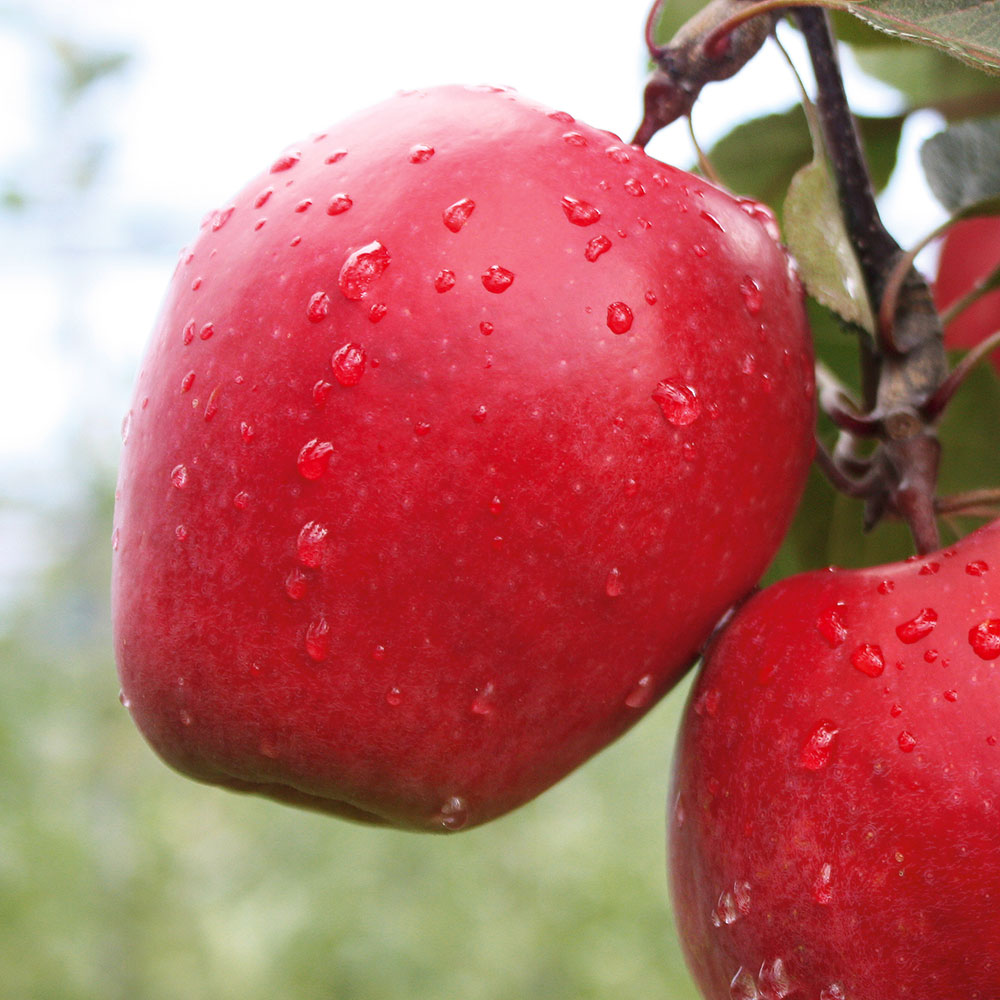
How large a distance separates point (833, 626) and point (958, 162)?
1.29ft

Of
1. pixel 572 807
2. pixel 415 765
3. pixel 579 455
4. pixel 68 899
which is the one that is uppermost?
pixel 579 455

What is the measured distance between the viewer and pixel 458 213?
0.47 metres

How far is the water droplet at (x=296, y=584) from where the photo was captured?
0.46 m

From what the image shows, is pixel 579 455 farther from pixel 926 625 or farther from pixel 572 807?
pixel 572 807

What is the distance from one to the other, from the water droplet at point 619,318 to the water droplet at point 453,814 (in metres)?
0.21

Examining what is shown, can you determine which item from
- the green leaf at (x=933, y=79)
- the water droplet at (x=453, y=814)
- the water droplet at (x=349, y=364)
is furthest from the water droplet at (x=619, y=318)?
the green leaf at (x=933, y=79)

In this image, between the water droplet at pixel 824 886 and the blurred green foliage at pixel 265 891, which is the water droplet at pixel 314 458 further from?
the blurred green foliage at pixel 265 891

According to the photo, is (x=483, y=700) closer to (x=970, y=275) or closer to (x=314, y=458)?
(x=314, y=458)

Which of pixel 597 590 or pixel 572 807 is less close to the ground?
pixel 597 590

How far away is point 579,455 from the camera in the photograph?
0.45 meters

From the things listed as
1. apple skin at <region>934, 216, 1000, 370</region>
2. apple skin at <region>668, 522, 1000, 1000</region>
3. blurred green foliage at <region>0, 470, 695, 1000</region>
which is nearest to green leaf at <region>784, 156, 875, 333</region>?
apple skin at <region>668, 522, 1000, 1000</region>

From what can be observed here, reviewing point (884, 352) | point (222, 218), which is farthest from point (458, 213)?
point (884, 352)

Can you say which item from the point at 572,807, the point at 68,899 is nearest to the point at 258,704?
the point at 68,899

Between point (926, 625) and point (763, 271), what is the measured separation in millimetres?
175
